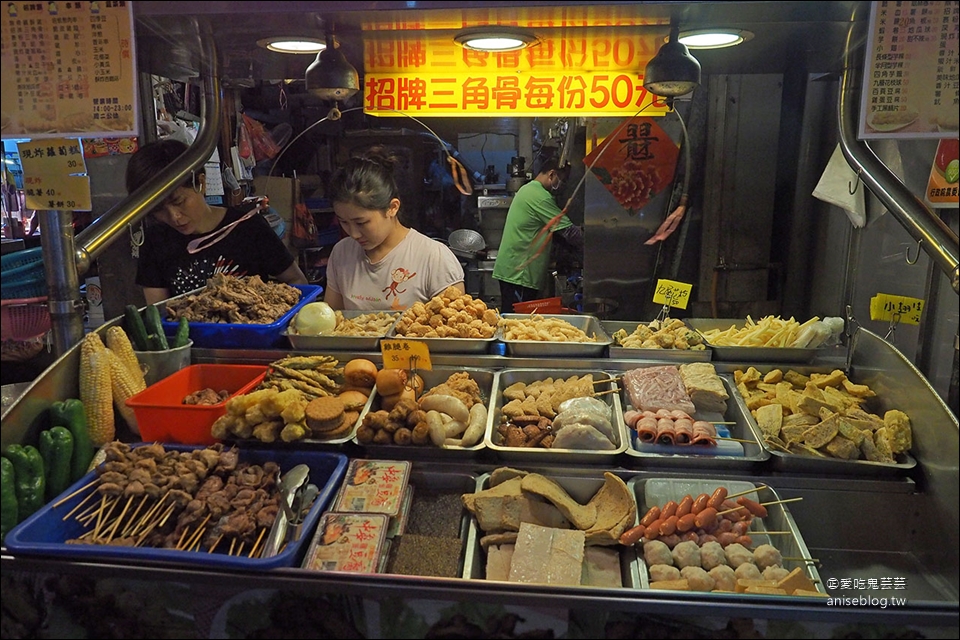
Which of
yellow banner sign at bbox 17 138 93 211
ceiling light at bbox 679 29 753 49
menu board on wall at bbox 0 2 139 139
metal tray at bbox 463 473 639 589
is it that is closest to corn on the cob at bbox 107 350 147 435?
yellow banner sign at bbox 17 138 93 211

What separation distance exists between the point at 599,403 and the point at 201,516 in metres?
1.46

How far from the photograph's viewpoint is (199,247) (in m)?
4.01

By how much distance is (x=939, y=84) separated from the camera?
1.98 m

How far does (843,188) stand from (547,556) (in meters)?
2.56

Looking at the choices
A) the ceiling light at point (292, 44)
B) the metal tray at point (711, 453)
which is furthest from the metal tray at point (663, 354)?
the ceiling light at point (292, 44)

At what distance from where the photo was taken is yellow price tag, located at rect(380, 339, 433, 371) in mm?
2623

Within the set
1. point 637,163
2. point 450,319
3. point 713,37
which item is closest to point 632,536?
point 450,319

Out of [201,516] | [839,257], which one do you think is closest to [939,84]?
[201,516]

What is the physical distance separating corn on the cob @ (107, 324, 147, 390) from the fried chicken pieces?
1090 mm

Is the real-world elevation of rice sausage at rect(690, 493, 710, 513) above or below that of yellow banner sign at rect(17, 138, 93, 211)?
below

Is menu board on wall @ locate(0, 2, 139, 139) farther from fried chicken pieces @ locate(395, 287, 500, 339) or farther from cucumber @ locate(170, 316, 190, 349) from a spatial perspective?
fried chicken pieces @ locate(395, 287, 500, 339)

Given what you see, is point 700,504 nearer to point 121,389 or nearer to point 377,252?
point 121,389

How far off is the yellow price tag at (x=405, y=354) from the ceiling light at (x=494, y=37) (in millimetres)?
1320

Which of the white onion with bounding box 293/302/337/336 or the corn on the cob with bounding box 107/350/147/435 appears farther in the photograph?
the white onion with bounding box 293/302/337/336
